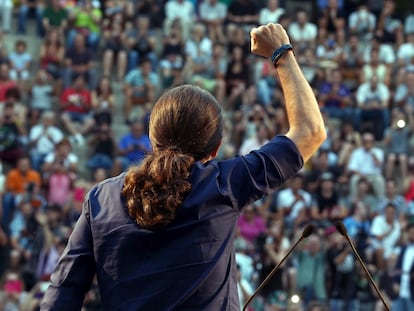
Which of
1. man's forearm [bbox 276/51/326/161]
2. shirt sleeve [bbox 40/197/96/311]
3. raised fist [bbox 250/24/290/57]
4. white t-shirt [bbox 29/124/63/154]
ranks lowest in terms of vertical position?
white t-shirt [bbox 29/124/63/154]

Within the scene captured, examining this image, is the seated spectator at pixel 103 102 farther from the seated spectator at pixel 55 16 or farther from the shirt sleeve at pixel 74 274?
Answer: the shirt sleeve at pixel 74 274

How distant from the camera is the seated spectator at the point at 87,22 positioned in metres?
19.0

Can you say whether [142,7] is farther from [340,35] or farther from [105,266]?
[105,266]

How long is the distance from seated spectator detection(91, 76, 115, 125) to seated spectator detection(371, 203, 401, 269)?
15.0 feet

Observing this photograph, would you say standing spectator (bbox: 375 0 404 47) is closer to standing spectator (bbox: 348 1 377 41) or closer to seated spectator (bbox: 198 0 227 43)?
standing spectator (bbox: 348 1 377 41)

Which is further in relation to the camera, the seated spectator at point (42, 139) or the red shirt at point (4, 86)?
the red shirt at point (4, 86)

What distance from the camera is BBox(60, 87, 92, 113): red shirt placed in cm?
1744

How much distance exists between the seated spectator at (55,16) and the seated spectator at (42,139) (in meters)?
2.97

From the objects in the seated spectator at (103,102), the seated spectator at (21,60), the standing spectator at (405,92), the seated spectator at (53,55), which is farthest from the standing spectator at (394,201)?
the seated spectator at (21,60)

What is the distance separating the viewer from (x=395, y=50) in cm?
1991

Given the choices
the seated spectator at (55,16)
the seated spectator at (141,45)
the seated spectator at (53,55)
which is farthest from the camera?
the seated spectator at (55,16)

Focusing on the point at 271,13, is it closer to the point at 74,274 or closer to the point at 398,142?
the point at 398,142

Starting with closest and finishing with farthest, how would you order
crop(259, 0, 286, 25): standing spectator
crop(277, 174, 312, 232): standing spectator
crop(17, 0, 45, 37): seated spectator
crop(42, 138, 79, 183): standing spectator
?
crop(277, 174, 312, 232): standing spectator
crop(42, 138, 79, 183): standing spectator
crop(17, 0, 45, 37): seated spectator
crop(259, 0, 286, 25): standing spectator

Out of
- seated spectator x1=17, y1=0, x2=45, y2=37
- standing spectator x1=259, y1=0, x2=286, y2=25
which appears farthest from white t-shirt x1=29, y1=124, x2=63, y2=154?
standing spectator x1=259, y1=0, x2=286, y2=25
